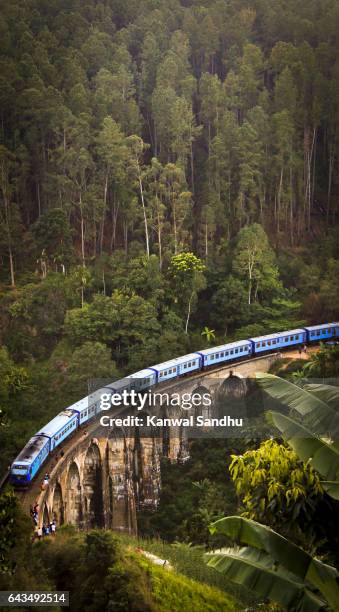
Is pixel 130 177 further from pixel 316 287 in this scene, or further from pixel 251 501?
pixel 251 501


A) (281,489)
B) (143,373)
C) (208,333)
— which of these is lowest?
(281,489)

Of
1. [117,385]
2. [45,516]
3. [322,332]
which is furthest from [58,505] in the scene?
[322,332]

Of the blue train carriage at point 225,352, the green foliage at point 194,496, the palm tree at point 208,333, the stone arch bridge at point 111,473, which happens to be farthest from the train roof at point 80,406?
the palm tree at point 208,333

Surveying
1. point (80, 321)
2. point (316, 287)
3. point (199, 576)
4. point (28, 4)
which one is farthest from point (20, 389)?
point (28, 4)

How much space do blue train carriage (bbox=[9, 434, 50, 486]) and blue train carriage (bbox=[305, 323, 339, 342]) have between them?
13.0m

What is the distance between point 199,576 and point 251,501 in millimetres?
6451

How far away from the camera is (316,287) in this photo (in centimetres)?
3197

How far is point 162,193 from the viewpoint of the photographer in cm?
3169

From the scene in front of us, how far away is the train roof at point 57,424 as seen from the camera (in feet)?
67.0

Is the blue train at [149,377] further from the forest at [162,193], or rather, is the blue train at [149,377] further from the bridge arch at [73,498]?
the forest at [162,193]

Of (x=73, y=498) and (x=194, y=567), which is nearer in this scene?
(x=194, y=567)

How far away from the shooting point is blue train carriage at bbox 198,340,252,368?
88.1ft

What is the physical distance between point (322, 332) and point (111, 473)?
36.2ft

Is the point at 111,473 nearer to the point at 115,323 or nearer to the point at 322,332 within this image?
the point at 115,323
